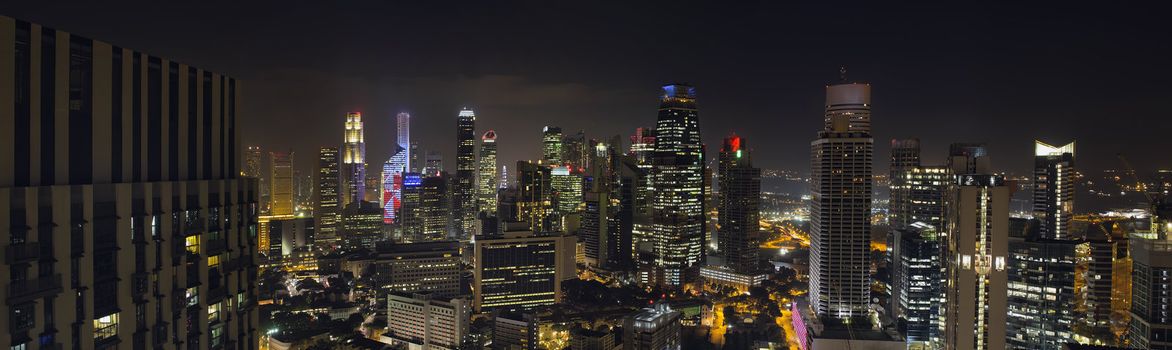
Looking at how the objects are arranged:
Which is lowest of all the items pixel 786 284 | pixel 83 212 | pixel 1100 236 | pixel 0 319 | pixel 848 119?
pixel 786 284

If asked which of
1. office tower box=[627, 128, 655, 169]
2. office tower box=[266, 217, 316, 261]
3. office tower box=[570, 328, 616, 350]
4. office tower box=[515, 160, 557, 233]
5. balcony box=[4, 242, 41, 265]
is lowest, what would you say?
office tower box=[570, 328, 616, 350]

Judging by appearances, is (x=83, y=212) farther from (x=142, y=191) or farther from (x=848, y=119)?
(x=848, y=119)

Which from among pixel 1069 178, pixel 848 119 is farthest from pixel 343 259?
pixel 1069 178

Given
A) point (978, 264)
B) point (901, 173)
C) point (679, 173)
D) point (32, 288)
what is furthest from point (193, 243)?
point (679, 173)

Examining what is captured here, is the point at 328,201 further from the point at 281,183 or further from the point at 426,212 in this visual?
the point at 426,212

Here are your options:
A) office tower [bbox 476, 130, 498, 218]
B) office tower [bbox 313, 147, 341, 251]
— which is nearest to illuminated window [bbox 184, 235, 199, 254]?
office tower [bbox 313, 147, 341, 251]

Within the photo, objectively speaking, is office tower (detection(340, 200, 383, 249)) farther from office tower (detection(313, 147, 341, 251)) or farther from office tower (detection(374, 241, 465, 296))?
office tower (detection(374, 241, 465, 296))

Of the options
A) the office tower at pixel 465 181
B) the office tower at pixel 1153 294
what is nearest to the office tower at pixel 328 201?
the office tower at pixel 465 181
